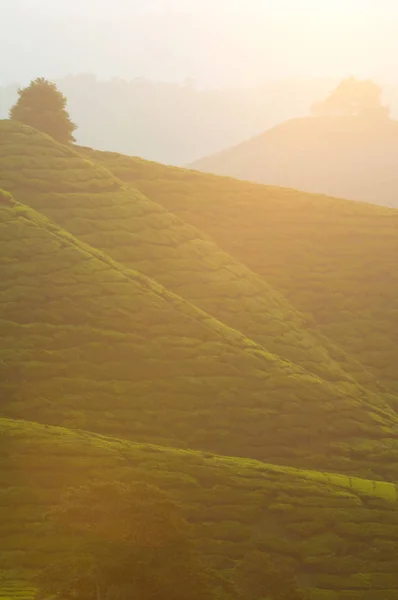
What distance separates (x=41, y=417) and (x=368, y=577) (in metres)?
15.2

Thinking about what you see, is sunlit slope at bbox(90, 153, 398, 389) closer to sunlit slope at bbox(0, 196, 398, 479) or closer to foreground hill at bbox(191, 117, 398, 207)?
A: sunlit slope at bbox(0, 196, 398, 479)

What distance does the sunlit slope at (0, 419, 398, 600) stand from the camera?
849 inches

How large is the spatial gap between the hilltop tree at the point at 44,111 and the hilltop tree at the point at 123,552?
45641mm

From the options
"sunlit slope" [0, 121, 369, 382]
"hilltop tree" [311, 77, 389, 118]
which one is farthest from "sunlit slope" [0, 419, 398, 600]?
"hilltop tree" [311, 77, 389, 118]

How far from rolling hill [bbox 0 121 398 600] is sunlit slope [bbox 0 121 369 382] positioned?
138mm

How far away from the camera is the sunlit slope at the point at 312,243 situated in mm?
38938

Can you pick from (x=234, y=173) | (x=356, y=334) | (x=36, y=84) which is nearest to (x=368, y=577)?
(x=356, y=334)

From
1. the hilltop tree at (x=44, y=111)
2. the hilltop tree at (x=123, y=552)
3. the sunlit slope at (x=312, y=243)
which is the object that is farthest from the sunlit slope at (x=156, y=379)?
the hilltop tree at (x=44, y=111)

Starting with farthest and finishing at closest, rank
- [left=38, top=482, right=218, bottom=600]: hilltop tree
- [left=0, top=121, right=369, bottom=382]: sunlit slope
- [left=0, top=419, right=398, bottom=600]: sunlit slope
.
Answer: [left=0, top=121, right=369, bottom=382]: sunlit slope, [left=0, top=419, right=398, bottom=600]: sunlit slope, [left=38, top=482, right=218, bottom=600]: hilltop tree

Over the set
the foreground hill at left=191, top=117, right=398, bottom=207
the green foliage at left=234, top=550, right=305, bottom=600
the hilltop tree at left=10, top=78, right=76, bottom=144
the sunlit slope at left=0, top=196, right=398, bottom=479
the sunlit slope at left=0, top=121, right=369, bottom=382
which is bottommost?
the green foliage at left=234, top=550, right=305, bottom=600

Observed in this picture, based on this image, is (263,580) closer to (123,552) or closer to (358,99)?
(123,552)

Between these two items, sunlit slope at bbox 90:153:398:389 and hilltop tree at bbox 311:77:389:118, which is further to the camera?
hilltop tree at bbox 311:77:389:118

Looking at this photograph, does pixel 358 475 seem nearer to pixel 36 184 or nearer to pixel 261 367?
pixel 261 367

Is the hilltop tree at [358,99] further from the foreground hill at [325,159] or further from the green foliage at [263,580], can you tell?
the green foliage at [263,580]
